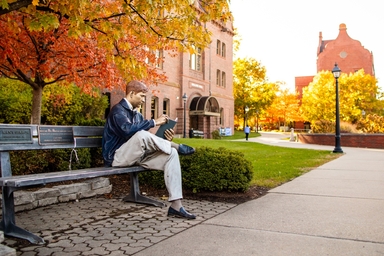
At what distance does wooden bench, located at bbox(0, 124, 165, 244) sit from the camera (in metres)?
3.53

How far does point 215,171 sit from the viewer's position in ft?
19.2

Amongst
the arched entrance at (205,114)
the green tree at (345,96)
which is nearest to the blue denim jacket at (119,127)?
the arched entrance at (205,114)

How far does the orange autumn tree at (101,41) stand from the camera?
5754 millimetres

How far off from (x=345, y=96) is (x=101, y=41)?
138 ft

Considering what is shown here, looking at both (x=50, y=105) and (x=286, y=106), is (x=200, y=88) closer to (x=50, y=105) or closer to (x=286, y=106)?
(x=50, y=105)

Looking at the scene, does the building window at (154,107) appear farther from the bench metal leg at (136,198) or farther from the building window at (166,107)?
the bench metal leg at (136,198)

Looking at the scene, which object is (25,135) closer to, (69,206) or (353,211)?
(69,206)

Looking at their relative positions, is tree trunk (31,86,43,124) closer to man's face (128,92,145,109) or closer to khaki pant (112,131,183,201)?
man's face (128,92,145,109)

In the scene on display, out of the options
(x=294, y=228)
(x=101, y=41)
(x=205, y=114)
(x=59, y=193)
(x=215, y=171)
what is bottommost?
(x=294, y=228)

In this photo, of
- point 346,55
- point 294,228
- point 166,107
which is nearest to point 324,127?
point 166,107

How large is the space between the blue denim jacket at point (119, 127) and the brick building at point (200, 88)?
18468 millimetres

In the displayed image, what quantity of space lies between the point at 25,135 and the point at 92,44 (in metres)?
4.72

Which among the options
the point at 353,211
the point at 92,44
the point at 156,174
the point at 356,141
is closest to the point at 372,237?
the point at 353,211

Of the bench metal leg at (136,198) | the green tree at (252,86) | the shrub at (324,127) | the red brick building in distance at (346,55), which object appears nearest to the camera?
the bench metal leg at (136,198)
